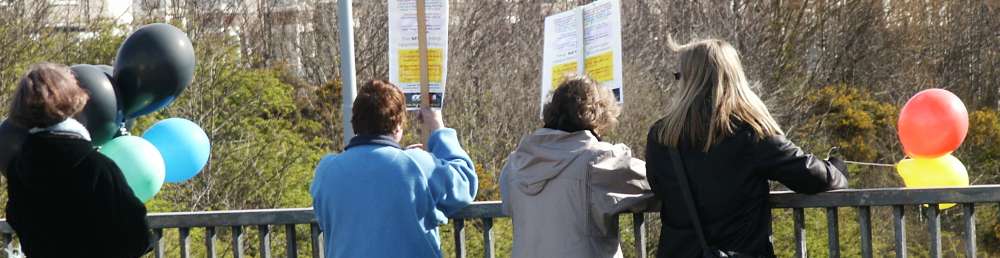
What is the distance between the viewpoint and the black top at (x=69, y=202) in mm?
4785

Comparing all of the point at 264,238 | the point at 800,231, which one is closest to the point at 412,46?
the point at 264,238

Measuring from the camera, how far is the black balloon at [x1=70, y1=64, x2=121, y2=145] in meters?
5.19

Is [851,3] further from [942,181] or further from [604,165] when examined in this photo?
[604,165]

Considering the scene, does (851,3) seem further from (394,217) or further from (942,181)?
(394,217)

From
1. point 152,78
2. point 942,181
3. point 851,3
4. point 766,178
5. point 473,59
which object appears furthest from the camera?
point 851,3

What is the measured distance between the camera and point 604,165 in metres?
5.03

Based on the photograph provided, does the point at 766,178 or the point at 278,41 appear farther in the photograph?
the point at 278,41

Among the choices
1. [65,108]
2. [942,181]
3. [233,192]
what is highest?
[65,108]

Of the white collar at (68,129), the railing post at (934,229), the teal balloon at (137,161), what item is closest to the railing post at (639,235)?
the railing post at (934,229)

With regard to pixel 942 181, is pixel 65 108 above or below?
above

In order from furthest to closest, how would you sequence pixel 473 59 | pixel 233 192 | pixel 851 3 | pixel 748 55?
pixel 851 3 < pixel 748 55 < pixel 473 59 < pixel 233 192

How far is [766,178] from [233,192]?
512 inches

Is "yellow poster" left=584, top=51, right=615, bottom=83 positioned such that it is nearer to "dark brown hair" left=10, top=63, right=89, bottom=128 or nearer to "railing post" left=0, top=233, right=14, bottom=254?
"railing post" left=0, top=233, right=14, bottom=254

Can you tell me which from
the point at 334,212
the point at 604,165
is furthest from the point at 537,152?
the point at 334,212
